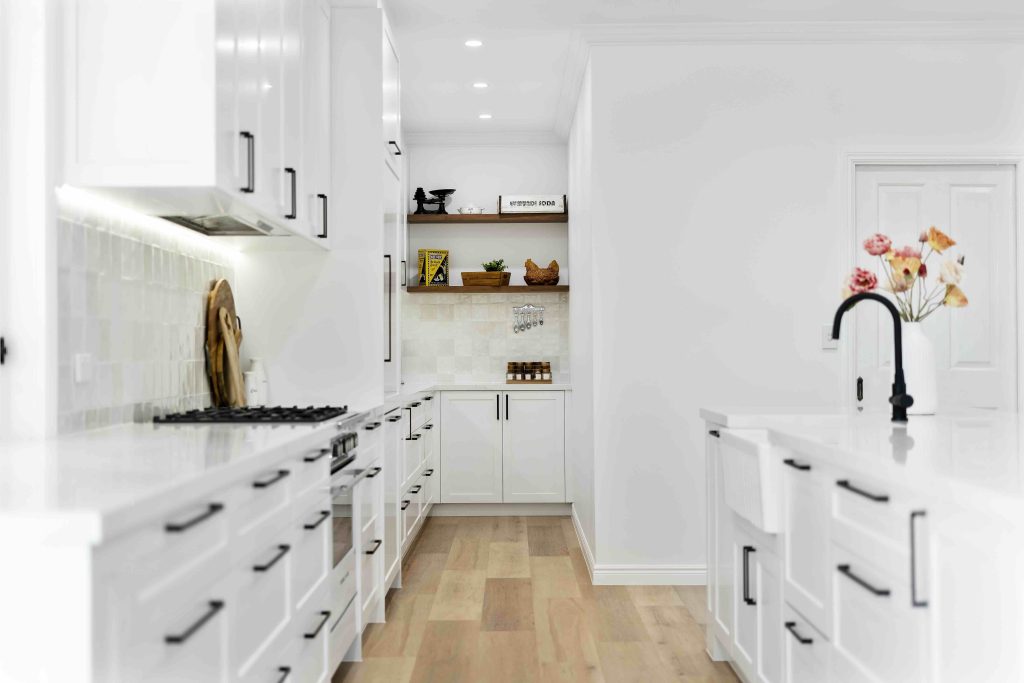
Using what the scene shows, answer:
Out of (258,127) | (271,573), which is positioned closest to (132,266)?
(258,127)

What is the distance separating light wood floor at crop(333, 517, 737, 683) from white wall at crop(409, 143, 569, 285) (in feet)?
7.26

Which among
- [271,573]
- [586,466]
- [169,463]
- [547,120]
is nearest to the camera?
[169,463]

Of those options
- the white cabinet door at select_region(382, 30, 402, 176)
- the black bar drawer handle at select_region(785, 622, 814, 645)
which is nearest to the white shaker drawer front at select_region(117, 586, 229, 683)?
the black bar drawer handle at select_region(785, 622, 814, 645)

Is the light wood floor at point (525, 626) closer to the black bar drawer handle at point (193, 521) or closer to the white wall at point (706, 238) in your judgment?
the white wall at point (706, 238)

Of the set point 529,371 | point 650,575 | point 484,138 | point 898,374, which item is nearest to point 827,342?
point 650,575

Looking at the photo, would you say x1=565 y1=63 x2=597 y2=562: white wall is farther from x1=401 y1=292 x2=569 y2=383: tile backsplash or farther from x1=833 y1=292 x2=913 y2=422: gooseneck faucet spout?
x1=833 y1=292 x2=913 y2=422: gooseneck faucet spout

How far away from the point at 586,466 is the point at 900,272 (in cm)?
220

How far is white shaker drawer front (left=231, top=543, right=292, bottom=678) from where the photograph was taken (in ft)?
5.30

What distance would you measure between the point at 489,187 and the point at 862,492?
4.62 meters

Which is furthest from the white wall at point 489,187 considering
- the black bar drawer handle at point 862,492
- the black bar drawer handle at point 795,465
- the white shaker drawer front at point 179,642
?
the white shaker drawer front at point 179,642

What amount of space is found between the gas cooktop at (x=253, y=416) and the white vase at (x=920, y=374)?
1746 mm

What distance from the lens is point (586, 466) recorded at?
4320 mm

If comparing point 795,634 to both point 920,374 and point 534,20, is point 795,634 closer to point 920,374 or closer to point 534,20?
point 920,374

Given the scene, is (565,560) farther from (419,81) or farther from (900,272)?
(419,81)
